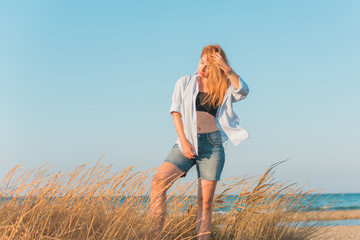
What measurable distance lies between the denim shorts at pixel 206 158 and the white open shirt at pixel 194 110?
70mm

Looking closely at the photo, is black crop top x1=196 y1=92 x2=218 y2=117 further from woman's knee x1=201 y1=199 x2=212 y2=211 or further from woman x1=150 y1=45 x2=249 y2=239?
woman's knee x1=201 y1=199 x2=212 y2=211

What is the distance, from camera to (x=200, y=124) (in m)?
3.18

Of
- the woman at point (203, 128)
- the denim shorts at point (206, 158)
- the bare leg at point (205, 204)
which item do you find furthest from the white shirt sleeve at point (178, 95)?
the bare leg at point (205, 204)

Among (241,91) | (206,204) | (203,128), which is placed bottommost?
(206,204)

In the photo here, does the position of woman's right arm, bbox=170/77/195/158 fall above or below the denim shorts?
above

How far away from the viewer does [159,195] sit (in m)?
2.99

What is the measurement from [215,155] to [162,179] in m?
0.55

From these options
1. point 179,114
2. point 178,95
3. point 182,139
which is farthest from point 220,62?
point 182,139

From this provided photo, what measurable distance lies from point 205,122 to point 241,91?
1.62ft

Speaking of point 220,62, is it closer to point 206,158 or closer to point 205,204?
point 206,158

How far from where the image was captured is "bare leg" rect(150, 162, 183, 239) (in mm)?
3004

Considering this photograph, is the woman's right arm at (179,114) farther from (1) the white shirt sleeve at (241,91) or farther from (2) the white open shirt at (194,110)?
(1) the white shirt sleeve at (241,91)

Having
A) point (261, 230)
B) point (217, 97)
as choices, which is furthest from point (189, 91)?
point (261, 230)

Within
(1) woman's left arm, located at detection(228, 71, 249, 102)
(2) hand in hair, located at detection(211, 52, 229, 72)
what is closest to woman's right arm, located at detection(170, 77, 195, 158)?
(2) hand in hair, located at detection(211, 52, 229, 72)
